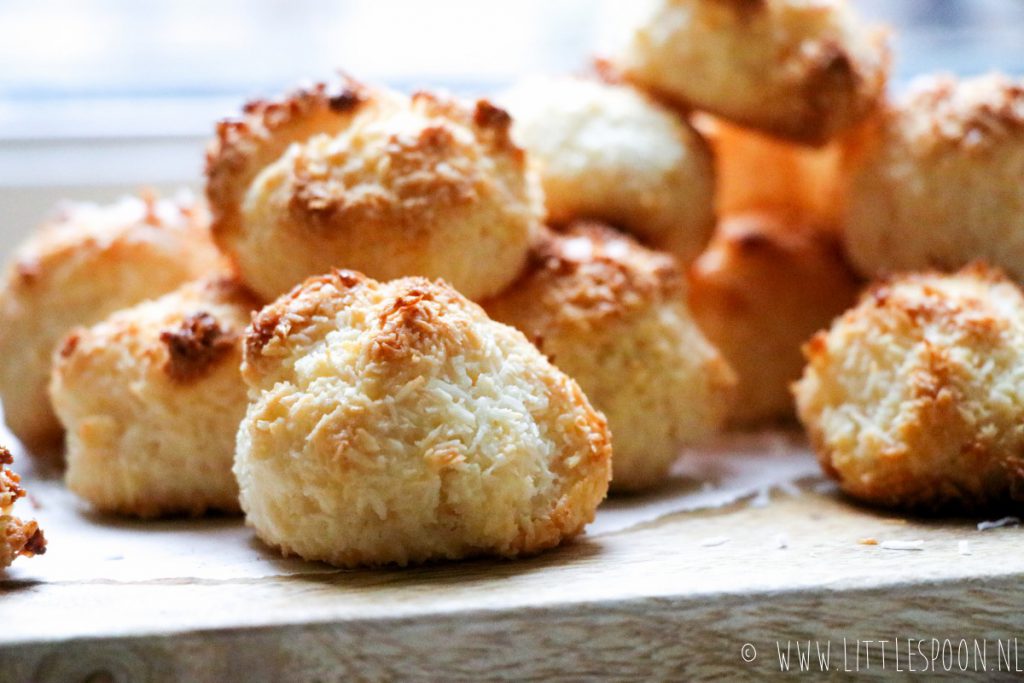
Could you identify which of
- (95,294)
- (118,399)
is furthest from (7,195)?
(118,399)

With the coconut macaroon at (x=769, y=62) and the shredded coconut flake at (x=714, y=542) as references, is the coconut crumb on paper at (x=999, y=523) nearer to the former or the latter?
the shredded coconut flake at (x=714, y=542)

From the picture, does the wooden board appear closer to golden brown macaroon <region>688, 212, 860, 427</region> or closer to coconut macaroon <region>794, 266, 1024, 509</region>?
coconut macaroon <region>794, 266, 1024, 509</region>

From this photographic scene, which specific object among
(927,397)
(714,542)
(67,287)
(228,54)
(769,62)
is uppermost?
(228,54)

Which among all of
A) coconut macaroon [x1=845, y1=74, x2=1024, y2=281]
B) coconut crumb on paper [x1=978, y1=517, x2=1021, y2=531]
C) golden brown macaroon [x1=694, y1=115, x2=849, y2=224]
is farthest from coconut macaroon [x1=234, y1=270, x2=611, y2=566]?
golden brown macaroon [x1=694, y1=115, x2=849, y2=224]

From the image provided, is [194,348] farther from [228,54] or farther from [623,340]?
[228,54]

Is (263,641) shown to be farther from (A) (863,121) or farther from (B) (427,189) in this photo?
(A) (863,121)

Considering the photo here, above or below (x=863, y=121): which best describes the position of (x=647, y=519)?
below

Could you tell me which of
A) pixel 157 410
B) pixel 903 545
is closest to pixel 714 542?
pixel 903 545
